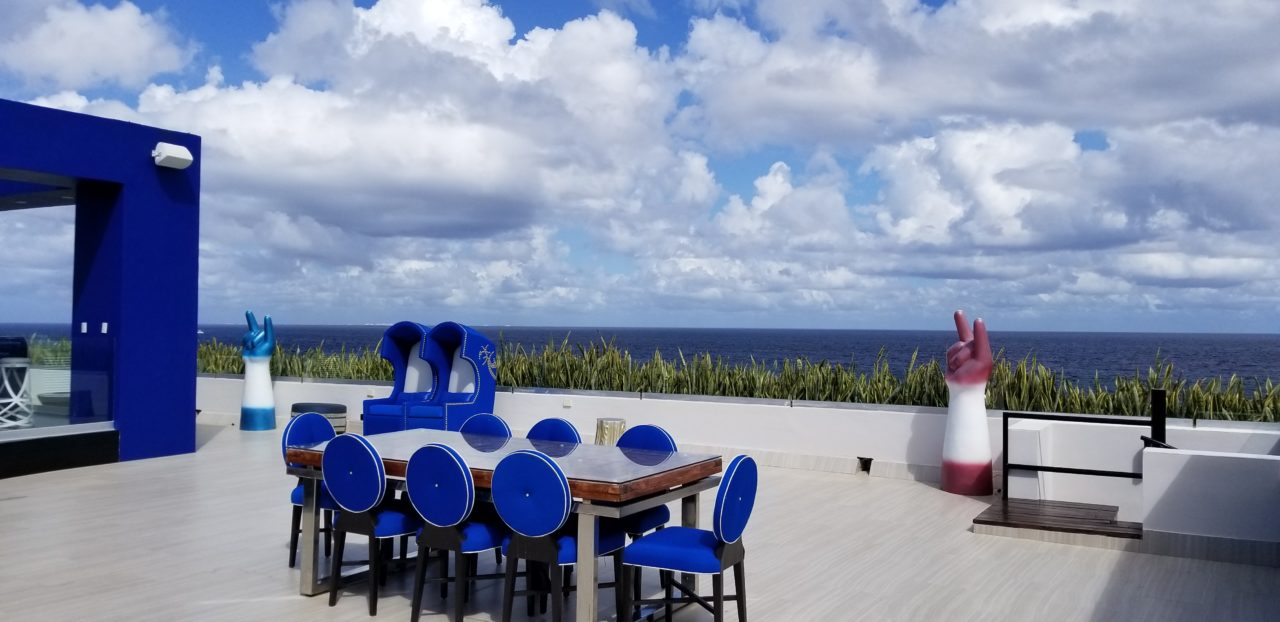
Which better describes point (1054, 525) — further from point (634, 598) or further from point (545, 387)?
point (545, 387)

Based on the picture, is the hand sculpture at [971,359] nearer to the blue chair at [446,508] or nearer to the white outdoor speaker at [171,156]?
the blue chair at [446,508]

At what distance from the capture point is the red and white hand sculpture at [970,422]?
A: 7512 millimetres

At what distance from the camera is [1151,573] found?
532 cm

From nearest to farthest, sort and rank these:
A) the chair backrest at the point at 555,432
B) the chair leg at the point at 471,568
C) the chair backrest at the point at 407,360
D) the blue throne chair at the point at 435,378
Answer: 1. the chair leg at the point at 471,568
2. the chair backrest at the point at 555,432
3. the blue throne chair at the point at 435,378
4. the chair backrest at the point at 407,360

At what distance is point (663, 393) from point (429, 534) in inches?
224

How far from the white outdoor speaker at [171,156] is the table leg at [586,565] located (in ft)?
21.4

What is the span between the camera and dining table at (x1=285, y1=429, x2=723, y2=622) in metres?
3.92

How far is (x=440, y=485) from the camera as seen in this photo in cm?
414

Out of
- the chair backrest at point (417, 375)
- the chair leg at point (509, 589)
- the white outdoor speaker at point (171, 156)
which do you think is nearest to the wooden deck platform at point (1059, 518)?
the chair leg at point (509, 589)

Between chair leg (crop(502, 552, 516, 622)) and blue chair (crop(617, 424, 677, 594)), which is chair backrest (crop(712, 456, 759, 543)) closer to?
blue chair (crop(617, 424, 677, 594))

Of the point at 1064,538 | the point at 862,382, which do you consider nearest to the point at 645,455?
the point at 1064,538

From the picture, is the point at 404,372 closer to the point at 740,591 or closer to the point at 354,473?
the point at 354,473

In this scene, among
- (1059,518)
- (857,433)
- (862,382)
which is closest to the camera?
(1059,518)

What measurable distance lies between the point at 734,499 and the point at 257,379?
339 inches
